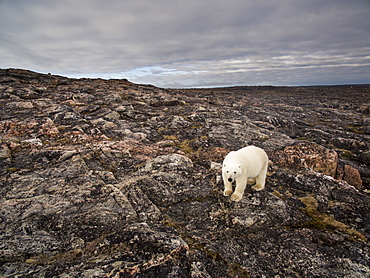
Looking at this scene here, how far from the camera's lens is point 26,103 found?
65.1ft

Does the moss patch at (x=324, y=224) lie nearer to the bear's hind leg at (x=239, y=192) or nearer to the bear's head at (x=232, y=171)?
the bear's hind leg at (x=239, y=192)

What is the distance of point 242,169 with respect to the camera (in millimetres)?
7828

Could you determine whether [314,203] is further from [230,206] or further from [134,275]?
[134,275]

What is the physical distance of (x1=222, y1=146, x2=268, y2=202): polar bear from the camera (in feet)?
24.5

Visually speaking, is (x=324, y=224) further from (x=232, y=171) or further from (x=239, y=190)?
(x=232, y=171)

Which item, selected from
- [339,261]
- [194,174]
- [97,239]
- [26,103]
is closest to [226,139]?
[194,174]

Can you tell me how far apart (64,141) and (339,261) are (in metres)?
15.9

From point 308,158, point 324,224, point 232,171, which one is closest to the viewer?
point 324,224

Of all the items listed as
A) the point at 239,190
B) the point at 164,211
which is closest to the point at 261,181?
the point at 239,190

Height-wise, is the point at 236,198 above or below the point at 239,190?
below

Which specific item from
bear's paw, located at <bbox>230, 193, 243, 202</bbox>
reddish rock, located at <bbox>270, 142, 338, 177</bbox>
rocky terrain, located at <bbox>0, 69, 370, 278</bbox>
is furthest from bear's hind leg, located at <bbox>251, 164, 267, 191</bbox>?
reddish rock, located at <bbox>270, 142, 338, 177</bbox>

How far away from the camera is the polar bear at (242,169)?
24.5ft

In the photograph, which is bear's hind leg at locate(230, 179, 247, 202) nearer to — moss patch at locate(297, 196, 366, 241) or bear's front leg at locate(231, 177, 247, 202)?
bear's front leg at locate(231, 177, 247, 202)

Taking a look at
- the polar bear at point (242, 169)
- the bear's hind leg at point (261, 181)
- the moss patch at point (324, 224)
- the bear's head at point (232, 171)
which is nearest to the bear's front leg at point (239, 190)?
the polar bear at point (242, 169)
